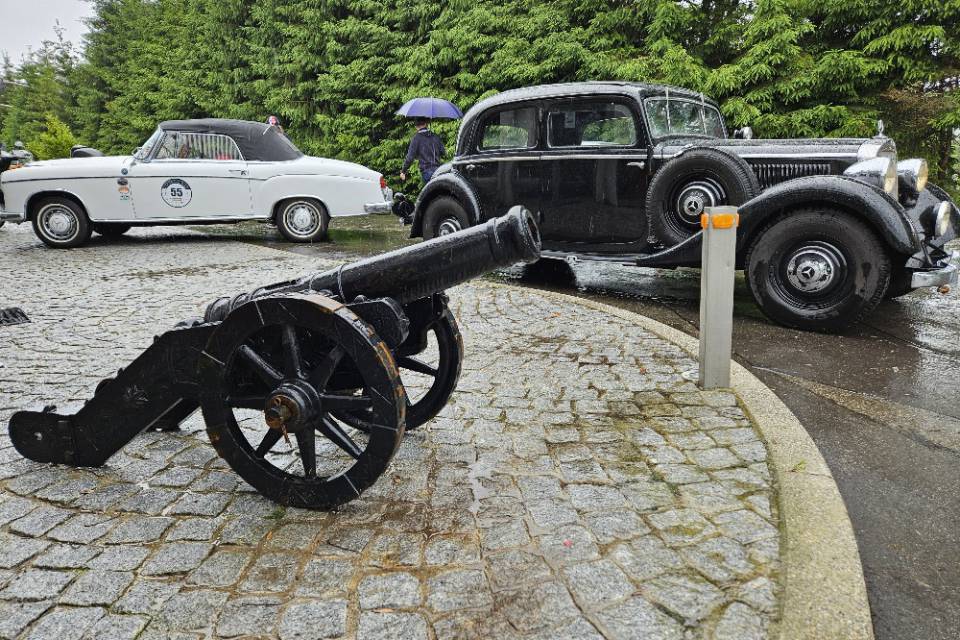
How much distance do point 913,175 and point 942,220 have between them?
498mm

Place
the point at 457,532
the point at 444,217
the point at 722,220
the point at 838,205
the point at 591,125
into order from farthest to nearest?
the point at 444,217 → the point at 591,125 → the point at 838,205 → the point at 722,220 → the point at 457,532

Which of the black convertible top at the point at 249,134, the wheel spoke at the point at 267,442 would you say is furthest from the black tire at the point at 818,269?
the black convertible top at the point at 249,134

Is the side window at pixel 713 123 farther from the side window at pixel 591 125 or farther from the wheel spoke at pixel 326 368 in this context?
the wheel spoke at pixel 326 368

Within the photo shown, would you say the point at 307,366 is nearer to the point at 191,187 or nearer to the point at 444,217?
the point at 444,217

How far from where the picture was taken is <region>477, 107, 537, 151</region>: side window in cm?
730

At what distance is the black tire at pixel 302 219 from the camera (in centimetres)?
1088

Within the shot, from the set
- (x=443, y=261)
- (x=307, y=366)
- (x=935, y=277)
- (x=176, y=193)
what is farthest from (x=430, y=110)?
(x=307, y=366)

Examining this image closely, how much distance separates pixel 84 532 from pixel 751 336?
4482 mm

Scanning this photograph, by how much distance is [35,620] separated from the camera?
203 centimetres

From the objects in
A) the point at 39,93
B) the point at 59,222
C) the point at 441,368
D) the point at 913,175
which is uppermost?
the point at 39,93

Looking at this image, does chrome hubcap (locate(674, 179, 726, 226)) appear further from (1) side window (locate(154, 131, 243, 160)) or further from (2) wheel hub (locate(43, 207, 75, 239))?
(2) wheel hub (locate(43, 207, 75, 239))

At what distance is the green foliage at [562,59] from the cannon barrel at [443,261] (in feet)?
32.7

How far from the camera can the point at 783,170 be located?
19.6 feet

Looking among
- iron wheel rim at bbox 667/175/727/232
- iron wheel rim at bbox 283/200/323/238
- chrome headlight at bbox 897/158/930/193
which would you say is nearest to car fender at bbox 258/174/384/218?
iron wheel rim at bbox 283/200/323/238
